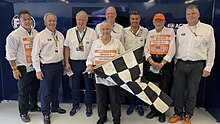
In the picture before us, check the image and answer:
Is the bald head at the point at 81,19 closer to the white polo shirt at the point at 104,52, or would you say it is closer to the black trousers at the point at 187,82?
the white polo shirt at the point at 104,52

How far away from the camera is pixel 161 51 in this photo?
3.52 meters

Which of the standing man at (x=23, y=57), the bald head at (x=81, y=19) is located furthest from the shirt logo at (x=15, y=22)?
the bald head at (x=81, y=19)

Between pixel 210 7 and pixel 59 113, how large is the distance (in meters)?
3.17

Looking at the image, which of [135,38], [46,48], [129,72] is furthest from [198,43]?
[46,48]

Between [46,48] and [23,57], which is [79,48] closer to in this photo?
[46,48]

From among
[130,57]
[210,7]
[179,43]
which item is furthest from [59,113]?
[210,7]

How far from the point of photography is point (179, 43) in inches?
136

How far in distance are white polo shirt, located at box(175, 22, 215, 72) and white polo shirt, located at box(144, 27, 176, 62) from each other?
0.52 feet

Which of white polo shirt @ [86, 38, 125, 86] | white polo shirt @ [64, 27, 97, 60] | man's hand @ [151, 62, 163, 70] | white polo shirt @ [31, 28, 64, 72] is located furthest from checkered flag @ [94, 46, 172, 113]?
white polo shirt @ [31, 28, 64, 72]

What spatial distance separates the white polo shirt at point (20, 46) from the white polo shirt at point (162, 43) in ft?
5.92

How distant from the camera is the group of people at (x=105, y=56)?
3299 millimetres

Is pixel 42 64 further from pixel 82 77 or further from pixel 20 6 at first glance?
pixel 20 6

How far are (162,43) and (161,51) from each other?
0.40ft

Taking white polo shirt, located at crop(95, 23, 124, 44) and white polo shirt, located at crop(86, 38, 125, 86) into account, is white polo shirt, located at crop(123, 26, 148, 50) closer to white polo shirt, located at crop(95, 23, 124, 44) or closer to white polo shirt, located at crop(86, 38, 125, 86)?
white polo shirt, located at crop(95, 23, 124, 44)
